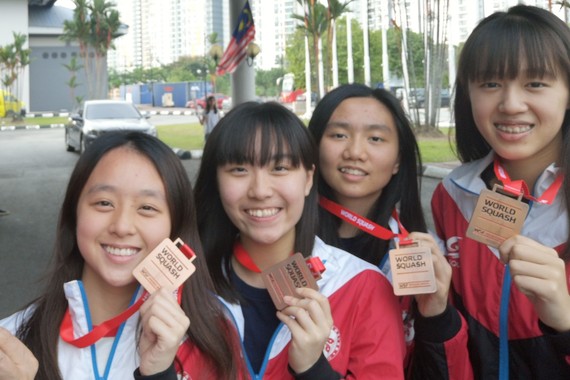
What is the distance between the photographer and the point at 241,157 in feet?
6.41

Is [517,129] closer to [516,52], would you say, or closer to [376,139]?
[516,52]

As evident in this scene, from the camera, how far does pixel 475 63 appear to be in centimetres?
192

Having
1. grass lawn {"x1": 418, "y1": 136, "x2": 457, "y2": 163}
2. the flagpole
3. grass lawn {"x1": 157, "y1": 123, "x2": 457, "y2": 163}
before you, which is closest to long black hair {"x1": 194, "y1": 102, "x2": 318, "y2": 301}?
grass lawn {"x1": 157, "y1": 123, "x2": 457, "y2": 163}

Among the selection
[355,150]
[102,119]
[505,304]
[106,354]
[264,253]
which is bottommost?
[106,354]

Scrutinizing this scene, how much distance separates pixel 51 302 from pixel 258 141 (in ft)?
2.45

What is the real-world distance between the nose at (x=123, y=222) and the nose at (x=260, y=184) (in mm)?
344

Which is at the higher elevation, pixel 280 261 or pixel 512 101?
pixel 512 101

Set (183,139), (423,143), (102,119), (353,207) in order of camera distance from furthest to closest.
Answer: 1. (183,139)
2. (423,143)
3. (102,119)
4. (353,207)

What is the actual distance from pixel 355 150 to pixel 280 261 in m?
0.50

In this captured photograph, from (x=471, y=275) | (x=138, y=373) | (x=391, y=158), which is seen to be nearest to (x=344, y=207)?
(x=391, y=158)

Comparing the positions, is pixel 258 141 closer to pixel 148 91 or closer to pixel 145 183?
pixel 145 183

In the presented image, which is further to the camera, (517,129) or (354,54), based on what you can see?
(354,54)

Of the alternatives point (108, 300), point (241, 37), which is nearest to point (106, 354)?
point (108, 300)

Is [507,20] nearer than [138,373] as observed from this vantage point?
No
